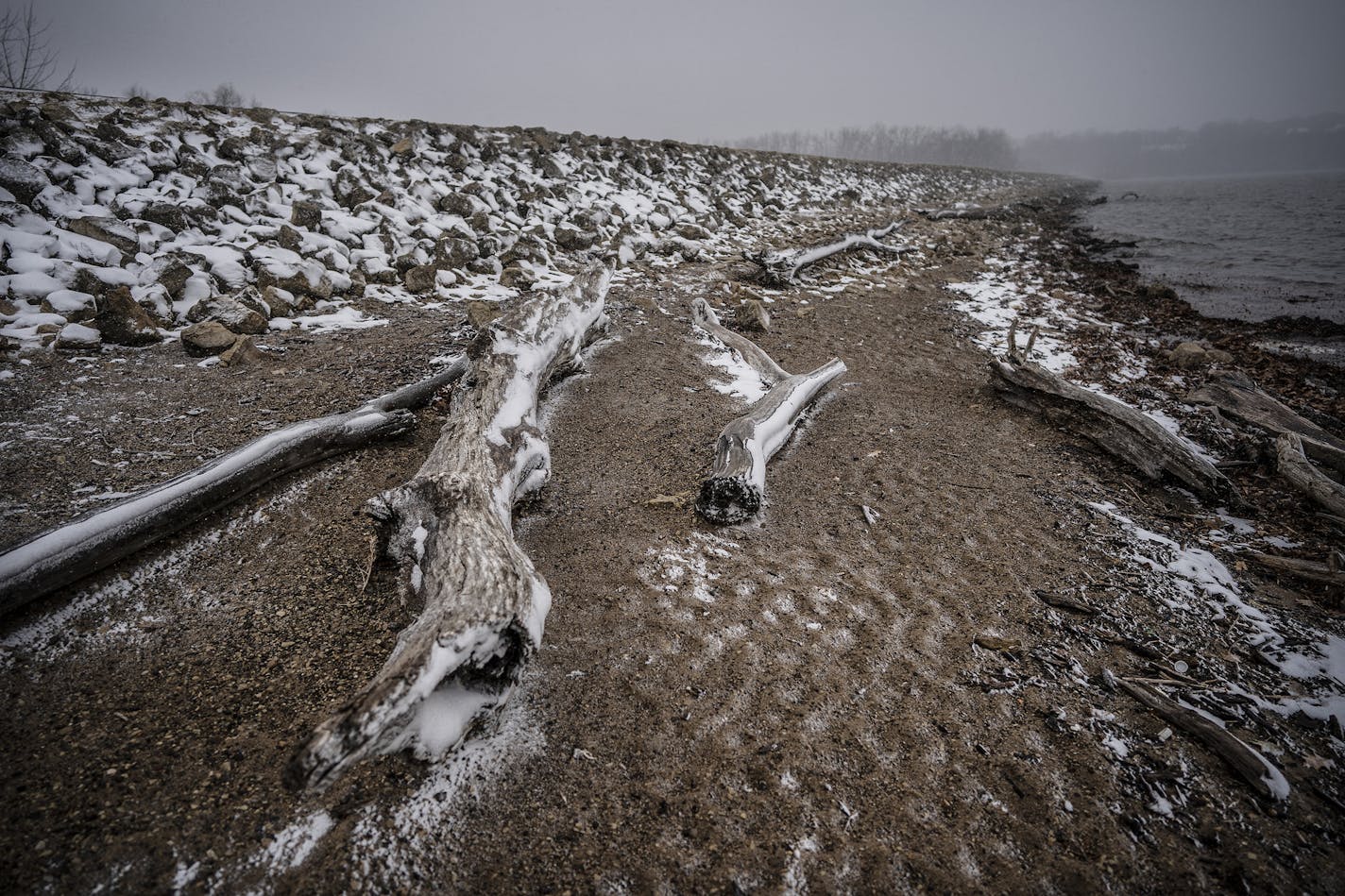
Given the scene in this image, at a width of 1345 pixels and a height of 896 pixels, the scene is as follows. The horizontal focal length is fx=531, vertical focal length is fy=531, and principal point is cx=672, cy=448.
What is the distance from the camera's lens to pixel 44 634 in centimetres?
224

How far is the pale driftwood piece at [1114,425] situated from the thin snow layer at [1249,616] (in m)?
0.77

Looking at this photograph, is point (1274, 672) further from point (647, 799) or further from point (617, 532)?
point (617, 532)

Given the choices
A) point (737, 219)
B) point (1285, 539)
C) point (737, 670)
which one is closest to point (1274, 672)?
point (1285, 539)

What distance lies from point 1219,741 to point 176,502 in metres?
4.83

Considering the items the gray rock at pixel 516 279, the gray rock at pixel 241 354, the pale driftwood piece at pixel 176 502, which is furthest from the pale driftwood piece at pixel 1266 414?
the gray rock at pixel 241 354

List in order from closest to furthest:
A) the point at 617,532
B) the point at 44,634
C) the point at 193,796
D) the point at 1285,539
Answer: the point at 193,796, the point at 44,634, the point at 617,532, the point at 1285,539

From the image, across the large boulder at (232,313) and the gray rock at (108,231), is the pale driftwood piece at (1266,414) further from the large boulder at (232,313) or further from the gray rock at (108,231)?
the gray rock at (108,231)

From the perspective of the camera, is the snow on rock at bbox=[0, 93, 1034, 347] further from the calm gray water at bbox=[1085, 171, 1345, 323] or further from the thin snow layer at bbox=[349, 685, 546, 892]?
the calm gray water at bbox=[1085, 171, 1345, 323]

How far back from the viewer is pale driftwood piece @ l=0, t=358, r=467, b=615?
2260 mm

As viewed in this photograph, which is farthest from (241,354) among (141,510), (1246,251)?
(1246,251)

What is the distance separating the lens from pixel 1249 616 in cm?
279

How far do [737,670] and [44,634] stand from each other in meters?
2.94

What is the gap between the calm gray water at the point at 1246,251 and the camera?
9172 millimetres

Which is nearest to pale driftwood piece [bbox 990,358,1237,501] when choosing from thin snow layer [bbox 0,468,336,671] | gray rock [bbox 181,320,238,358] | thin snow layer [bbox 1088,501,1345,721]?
thin snow layer [bbox 1088,501,1345,721]
